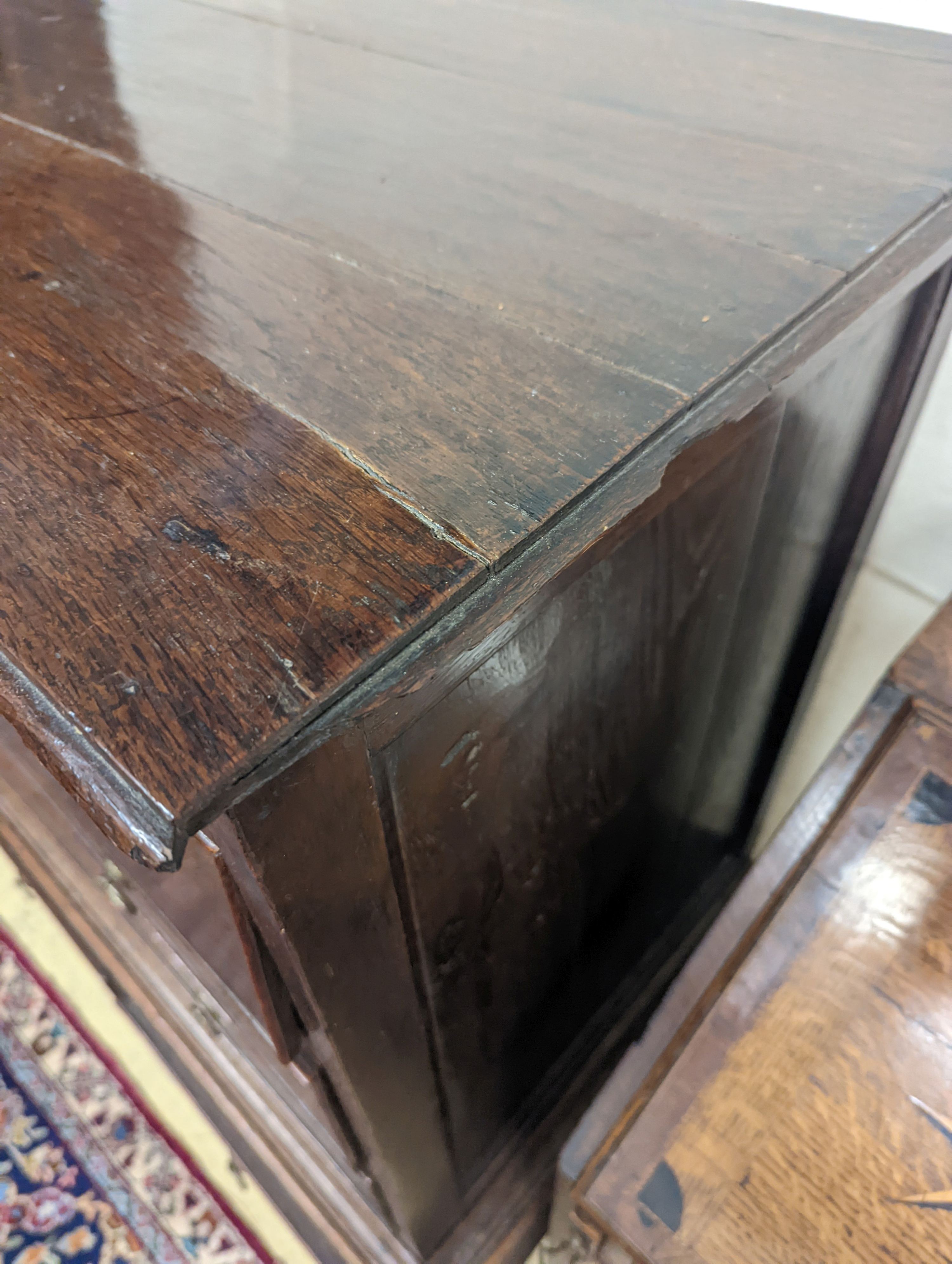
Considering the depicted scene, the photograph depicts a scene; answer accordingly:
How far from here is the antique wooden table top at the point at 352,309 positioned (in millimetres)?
219

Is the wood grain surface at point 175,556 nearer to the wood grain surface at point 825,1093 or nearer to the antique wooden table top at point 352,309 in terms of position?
the antique wooden table top at point 352,309

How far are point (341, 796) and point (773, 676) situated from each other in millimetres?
506

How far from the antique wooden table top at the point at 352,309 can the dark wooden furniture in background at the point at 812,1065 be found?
0.23m

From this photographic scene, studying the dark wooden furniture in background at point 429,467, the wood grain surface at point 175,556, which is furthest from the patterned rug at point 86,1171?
the wood grain surface at point 175,556

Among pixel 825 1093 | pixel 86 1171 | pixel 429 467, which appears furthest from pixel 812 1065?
pixel 86 1171

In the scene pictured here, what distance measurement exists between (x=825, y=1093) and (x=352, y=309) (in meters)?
0.37

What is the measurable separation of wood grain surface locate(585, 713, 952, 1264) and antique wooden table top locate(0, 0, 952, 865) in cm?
24

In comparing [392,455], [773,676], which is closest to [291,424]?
[392,455]

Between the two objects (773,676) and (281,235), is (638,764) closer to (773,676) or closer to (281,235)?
(773,676)

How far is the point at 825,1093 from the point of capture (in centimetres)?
34

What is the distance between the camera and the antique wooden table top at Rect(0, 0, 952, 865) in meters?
0.22

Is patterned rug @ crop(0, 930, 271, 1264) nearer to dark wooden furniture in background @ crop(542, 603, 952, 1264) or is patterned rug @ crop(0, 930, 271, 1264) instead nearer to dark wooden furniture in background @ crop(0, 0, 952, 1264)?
dark wooden furniture in background @ crop(0, 0, 952, 1264)

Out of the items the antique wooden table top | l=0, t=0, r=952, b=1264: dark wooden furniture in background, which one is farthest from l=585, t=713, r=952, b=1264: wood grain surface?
the antique wooden table top

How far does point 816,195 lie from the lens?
39cm
